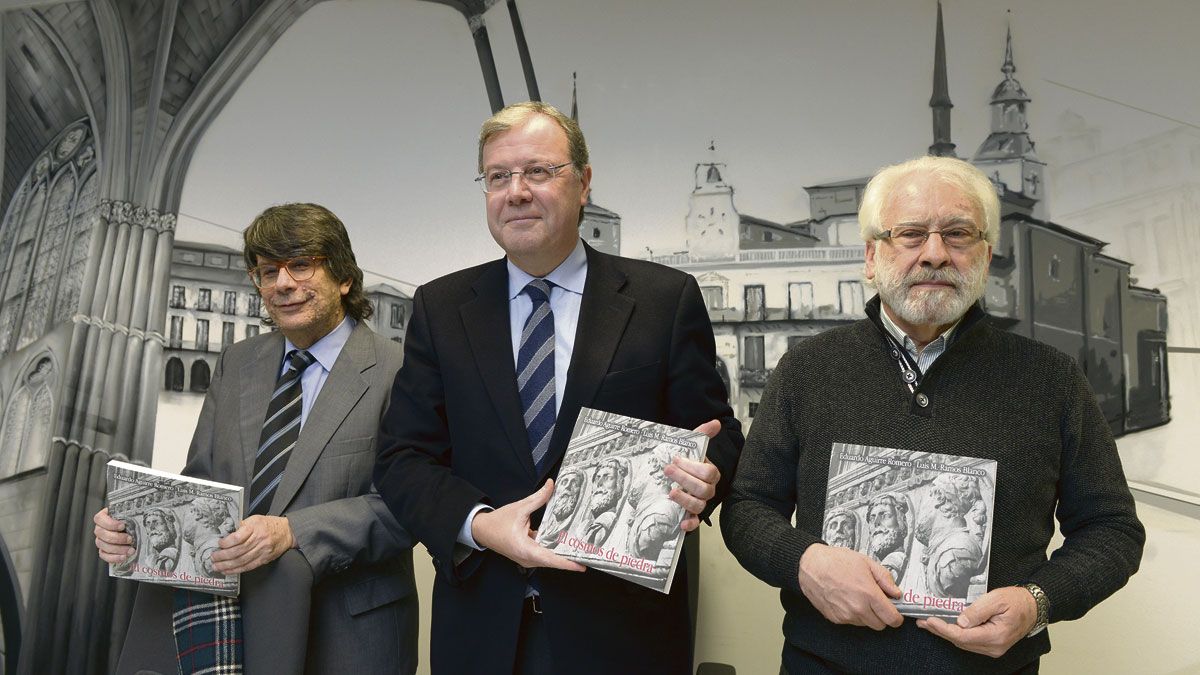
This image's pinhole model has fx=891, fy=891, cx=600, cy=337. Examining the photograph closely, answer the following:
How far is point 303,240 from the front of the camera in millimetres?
2352

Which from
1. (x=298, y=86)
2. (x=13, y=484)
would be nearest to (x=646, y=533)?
(x=298, y=86)

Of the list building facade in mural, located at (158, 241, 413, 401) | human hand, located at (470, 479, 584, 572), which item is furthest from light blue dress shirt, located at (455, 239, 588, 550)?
building facade in mural, located at (158, 241, 413, 401)

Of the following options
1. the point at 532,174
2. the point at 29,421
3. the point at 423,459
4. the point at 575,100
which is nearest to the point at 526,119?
the point at 532,174

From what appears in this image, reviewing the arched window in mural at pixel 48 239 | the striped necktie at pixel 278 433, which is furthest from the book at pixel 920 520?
the arched window in mural at pixel 48 239

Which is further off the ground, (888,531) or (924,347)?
(924,347)

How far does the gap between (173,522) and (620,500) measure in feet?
3.49

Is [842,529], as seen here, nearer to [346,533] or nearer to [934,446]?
[934,446]

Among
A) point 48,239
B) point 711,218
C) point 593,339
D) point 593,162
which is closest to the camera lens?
point 593,339

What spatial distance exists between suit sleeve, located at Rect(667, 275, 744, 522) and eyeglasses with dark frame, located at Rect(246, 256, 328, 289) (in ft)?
3.41

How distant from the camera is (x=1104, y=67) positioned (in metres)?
3.43

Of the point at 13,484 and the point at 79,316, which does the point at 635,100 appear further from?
the point at 13,484

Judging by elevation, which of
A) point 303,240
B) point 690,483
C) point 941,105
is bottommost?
point 690,483

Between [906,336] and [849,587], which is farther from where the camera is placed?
[906,336]

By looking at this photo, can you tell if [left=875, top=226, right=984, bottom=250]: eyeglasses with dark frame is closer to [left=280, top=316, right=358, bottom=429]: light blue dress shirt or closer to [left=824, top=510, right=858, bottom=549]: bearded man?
[left=824, top=510, right=858, bottom=549]: bearded man
